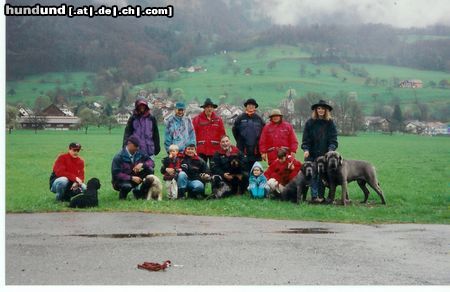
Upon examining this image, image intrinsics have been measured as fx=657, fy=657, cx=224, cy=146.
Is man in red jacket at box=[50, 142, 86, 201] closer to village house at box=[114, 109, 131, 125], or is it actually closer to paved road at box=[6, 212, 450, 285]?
paved road at box=[6, 212, 450, 285]

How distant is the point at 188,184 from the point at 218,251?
13.0ft

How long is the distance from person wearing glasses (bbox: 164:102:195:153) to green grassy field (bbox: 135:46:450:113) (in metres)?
0.98

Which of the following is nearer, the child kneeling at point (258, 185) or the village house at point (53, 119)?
the child kneeling at point (258, 185)

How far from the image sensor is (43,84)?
12.6 metres

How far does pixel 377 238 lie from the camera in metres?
8.84

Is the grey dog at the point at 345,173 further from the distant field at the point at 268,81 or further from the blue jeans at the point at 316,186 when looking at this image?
the distant field at the point at 268,81

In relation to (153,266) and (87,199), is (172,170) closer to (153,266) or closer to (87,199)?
(87,199)

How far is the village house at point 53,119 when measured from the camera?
12.2 meters

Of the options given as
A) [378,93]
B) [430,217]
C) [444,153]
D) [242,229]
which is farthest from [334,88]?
[242,229]

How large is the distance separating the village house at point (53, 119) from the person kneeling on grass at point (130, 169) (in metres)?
1.77

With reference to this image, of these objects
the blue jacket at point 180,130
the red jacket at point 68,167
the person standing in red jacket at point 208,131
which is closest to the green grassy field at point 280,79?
the person standing in red jacket at point 208,131

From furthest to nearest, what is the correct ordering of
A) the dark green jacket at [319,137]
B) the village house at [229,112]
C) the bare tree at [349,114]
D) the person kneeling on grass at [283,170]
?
the bare tree at [349,114]
the village house at [229,112]
the person kneeling on grass at [283,170]
the dark green jacket at [319,137]

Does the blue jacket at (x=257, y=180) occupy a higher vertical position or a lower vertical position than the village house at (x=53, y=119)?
lower
